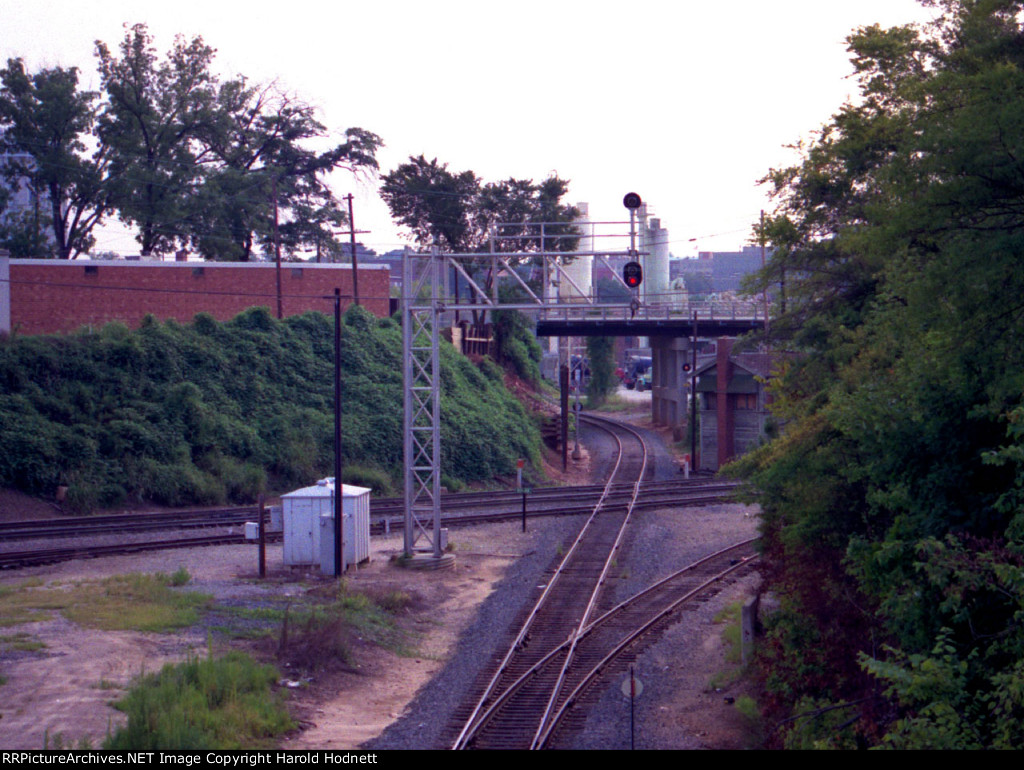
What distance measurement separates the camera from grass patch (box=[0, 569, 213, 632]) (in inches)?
533

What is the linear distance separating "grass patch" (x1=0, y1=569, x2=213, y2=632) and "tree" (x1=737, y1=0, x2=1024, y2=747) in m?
9.24

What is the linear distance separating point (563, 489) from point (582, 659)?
17.7 metres

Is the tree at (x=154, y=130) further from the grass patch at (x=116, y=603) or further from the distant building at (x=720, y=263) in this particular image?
the distant building at (x=720, y=263)

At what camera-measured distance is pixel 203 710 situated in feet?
31.3

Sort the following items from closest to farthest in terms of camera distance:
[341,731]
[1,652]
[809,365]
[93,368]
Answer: [341,731] < [1,652] < [809,365] < [93,368]

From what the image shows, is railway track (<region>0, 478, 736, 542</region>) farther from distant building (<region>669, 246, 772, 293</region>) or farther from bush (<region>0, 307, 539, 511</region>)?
distant building (<region>669, 246, 772, 293</region>)

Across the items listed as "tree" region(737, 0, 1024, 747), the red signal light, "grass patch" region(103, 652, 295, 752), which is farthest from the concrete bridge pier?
"grass patch" region(103, 652, 295, 752)

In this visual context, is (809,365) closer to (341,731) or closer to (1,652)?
(341,731)

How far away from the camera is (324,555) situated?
18.6 meters

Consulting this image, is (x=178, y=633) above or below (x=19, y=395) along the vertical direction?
below

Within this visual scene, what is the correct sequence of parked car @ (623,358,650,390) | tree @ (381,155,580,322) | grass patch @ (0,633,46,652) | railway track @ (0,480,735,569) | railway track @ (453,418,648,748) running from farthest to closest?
parked car @ (623,358,650,390) → tree @ (381,155,580,322) → railway track @ (0,480,735,569) → grass patch @ (0,633,46,652) → railway track @ (453,418,648,748)

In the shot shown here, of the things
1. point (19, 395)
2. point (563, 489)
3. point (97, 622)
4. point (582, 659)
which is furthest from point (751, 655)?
point (19, 395)

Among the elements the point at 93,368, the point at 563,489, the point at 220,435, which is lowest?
the point at 563,489

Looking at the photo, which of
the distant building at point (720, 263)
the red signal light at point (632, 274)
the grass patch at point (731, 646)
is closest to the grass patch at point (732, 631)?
the grass patch at point (731, 646)
